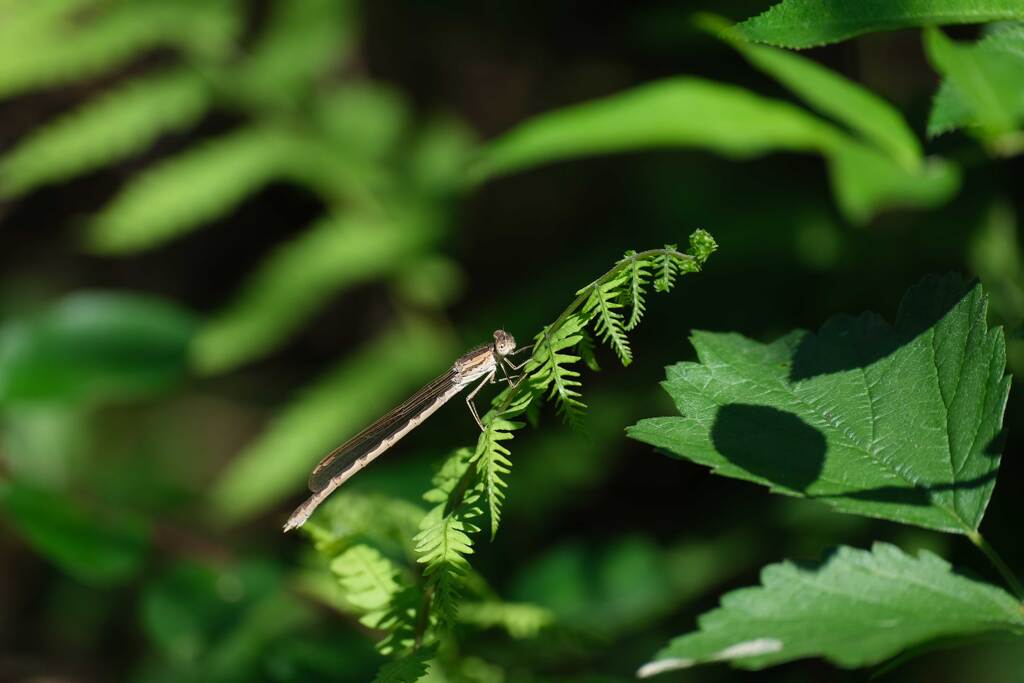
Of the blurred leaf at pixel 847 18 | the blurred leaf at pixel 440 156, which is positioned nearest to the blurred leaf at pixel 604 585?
the blurred leaf at pixel 847 18

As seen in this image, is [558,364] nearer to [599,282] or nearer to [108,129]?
[599,282]

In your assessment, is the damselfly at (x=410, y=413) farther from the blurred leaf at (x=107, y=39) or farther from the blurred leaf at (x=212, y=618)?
the blurred leaf at (x=107, y=39)

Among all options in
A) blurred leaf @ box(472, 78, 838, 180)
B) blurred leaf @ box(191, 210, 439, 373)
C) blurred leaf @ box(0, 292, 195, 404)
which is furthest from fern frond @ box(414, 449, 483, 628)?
blurred leaf @ box(191, 210, 439, 373)

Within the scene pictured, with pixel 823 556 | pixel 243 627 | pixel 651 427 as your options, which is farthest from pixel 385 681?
pixel 243 627

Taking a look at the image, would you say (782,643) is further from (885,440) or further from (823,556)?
(885,440)

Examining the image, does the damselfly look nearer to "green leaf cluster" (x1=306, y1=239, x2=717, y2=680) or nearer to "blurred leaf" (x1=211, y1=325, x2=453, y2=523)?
"green leaf cluster" (x1=306, y1=239, x2=717, y2=680)

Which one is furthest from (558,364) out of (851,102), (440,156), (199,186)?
(440,156)

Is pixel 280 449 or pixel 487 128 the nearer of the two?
pixel 280 449
